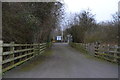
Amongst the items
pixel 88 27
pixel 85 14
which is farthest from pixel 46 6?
pixel 85 14

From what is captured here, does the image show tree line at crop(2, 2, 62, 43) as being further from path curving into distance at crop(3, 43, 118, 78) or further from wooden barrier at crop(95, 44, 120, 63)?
wooden barrier at crop(95, 44, 120, 63)

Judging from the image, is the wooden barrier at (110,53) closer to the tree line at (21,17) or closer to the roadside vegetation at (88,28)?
the tree line at (21,17)

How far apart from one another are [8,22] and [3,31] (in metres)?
0.85

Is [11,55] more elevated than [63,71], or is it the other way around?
[11,55]

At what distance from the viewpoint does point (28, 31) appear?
13914 millimetres

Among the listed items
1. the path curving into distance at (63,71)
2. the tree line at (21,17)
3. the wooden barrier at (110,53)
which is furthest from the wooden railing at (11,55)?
the wooden barrier at (110,53)

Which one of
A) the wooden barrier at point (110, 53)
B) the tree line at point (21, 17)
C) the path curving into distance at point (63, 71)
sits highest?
the tree line at point (21, 17)

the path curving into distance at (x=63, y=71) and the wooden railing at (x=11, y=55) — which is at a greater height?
the wooden railing at (x=11, y=55)

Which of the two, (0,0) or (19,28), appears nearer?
(0,0)

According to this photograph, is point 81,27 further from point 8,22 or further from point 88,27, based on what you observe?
point 8,22

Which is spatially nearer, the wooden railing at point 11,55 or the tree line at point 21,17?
the wooden railing at point 11,55

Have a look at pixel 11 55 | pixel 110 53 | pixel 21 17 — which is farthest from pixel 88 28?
pixel 11 55

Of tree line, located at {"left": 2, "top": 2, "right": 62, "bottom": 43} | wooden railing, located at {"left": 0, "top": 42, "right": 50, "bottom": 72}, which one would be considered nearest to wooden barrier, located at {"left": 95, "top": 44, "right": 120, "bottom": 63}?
tree line, located at {"left": 2, "top": 2, "right": 62, "bottom": 43}

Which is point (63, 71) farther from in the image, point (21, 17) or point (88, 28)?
point (88, 28)
